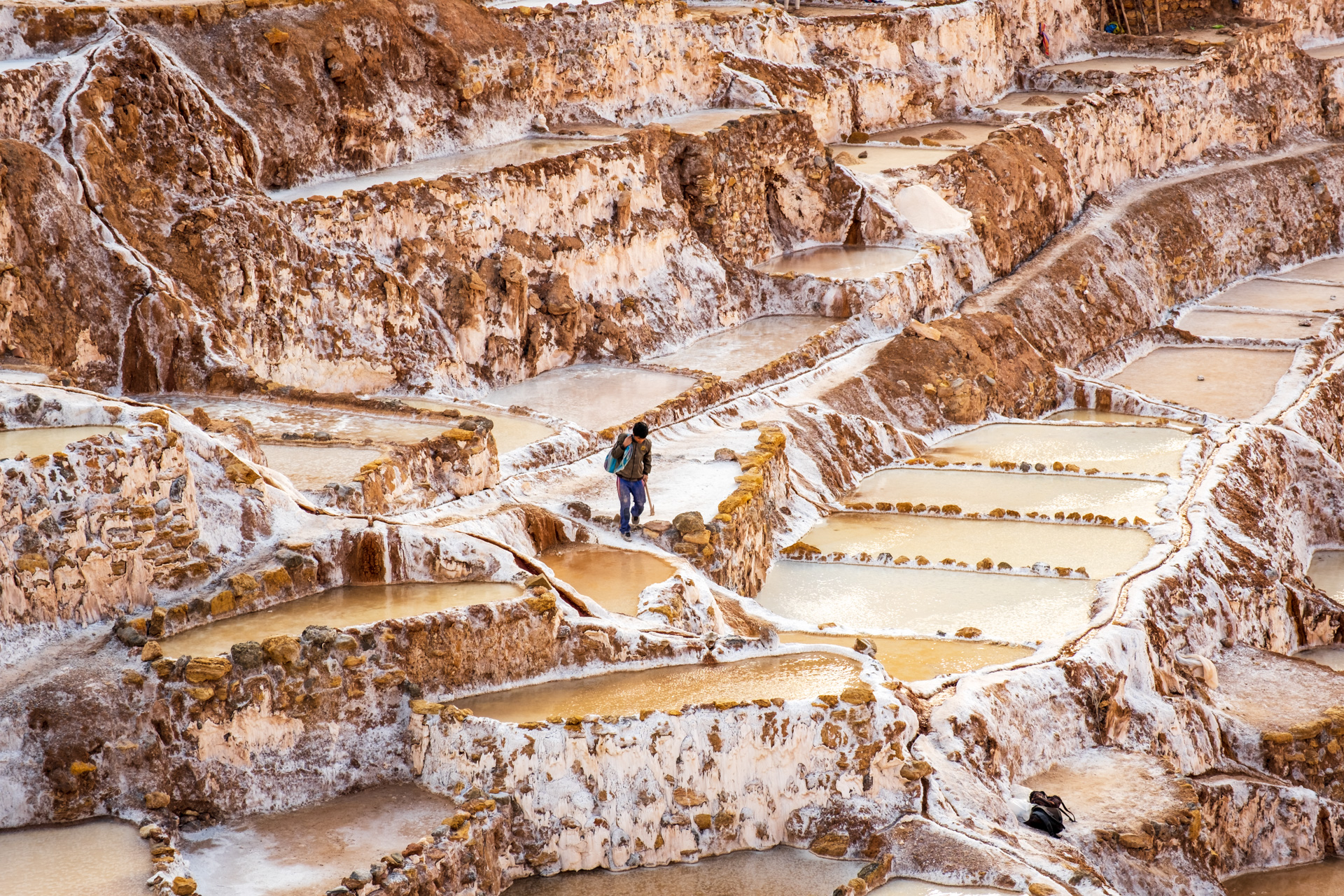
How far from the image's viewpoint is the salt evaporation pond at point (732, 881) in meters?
15.0

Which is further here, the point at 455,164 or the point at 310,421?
the point at 455,164

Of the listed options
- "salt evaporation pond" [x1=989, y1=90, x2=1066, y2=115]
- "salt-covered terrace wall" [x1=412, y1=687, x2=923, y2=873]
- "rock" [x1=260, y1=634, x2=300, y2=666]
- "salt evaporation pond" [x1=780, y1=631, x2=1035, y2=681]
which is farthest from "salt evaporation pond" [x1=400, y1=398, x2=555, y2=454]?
"salt evaporation pond" [x1=989, y1=90, x2=1066, y2=115]

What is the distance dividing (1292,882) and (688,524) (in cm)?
794

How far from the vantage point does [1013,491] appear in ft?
84.5

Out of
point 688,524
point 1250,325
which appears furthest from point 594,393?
point 1250,325

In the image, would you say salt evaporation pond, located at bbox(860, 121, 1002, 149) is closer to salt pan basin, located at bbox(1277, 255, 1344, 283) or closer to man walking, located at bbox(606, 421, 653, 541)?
salt pan basin, located at bbox(1277, 255, 1344, 283)

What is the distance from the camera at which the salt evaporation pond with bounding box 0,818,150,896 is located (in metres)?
13.3

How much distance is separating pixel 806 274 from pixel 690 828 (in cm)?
1676

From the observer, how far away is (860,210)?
33.1 meters

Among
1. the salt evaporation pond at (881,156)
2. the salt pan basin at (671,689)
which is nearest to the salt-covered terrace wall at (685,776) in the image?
the salt pan basin at (671,689)

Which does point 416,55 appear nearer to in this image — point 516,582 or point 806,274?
point 806,274

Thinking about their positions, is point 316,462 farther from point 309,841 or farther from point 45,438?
point 309,841

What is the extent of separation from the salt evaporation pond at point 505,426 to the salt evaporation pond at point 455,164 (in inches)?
146

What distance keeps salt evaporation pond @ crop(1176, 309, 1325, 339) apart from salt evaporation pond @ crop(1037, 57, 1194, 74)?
26.1 ft
